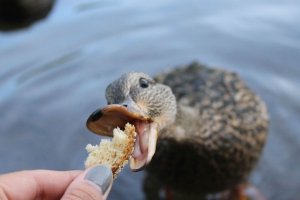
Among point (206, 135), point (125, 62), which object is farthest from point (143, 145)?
point (125, 62)

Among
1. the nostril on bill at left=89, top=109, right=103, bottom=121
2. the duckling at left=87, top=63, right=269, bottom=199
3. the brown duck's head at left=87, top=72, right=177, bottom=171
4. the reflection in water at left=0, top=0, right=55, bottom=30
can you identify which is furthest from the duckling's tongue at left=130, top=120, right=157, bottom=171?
the reflection in water at left=0, top=0, right=55, bottom=30

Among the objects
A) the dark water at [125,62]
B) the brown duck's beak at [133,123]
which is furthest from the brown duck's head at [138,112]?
the dark water at [125,62]

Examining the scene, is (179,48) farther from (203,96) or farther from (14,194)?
(14,194)

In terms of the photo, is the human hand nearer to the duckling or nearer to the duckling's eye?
the duckling's eye

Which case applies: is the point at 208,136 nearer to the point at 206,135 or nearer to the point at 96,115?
the point at 206,135

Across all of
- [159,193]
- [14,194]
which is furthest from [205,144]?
[14,194]
